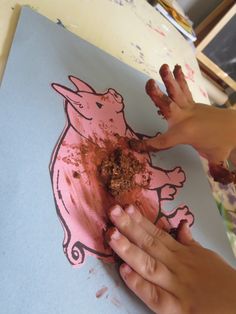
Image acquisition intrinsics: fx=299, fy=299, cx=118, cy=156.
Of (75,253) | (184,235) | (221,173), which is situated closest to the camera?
(75,253)

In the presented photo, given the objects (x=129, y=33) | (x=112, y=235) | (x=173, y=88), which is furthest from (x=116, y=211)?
(x=129, y=33)

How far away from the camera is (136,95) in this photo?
1.79 ft

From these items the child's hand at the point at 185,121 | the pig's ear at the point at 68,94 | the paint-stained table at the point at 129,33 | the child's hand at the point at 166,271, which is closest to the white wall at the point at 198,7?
the paint-stained table at the point at 129,33

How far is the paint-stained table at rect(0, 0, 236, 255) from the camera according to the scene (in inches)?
18.7

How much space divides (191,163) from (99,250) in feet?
1.01

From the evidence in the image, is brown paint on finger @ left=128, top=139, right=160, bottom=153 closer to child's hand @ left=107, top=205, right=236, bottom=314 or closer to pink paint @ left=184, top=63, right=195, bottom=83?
child's hand @ left=107, top=205, right=236, bottom=314

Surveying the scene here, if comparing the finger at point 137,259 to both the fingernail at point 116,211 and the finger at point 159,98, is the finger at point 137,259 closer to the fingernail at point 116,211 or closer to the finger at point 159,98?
the fingernail at point 116,211

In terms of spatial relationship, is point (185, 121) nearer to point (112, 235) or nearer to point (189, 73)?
point (112, 235)

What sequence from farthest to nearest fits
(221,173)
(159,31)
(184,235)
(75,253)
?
1. (159,31)
2. (221,173)
3. (184,235)
4. (75,253)

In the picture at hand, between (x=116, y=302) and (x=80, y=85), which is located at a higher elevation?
(x=80, y=85)

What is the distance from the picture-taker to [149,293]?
0.35 metres

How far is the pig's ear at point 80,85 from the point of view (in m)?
0.44

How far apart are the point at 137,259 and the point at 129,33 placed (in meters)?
0.50

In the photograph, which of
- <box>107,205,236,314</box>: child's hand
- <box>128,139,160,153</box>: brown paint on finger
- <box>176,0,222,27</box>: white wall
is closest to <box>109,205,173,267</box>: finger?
<box>107,205,236,314</box>: child's hand
